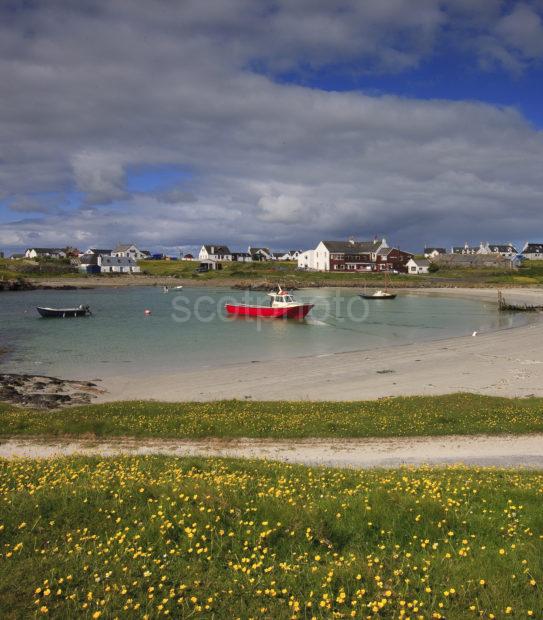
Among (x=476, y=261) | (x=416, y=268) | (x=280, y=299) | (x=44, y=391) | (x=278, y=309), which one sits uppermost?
(x=476, y=261)

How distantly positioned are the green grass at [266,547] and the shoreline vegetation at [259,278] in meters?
126

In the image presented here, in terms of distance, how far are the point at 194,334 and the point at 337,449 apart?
39.0 m

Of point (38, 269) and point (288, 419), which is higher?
point (38, 269)

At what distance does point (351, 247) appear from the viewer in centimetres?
16362

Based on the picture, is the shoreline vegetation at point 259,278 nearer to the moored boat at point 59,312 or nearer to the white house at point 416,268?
the white house at point 416,268

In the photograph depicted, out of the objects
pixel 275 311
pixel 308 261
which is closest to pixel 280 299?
pixel 275 311

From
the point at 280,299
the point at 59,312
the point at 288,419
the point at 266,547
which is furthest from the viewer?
the point at 280,299

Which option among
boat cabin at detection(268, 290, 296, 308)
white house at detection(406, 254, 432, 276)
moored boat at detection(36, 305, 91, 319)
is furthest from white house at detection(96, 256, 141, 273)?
boat cabin at detection(268, 290, 296, 308)

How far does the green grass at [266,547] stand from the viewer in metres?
6.06

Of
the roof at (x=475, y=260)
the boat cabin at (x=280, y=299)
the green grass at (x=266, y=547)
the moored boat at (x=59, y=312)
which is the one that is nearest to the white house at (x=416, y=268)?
the roof at (x=475, y=260)

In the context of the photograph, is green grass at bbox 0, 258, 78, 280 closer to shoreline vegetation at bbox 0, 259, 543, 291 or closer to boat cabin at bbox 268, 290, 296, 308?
shoreline vegetation at bbox 0, 259, 543, 291

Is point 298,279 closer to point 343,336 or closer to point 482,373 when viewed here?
point 343,336

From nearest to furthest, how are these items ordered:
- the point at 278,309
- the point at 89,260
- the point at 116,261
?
1. the point at 278,309
2. the point at 116,261
3. the point at 89,260

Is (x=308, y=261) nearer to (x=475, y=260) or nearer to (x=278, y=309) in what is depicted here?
(x=475, y=260)
